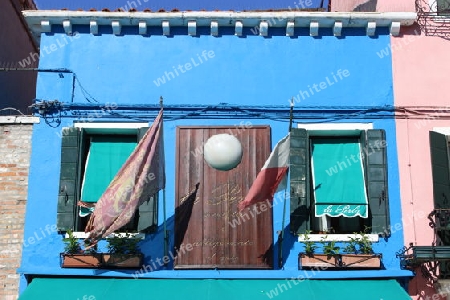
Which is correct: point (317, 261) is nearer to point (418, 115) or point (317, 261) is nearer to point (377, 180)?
point (377, 180)

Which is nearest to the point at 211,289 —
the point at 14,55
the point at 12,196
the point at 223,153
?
the point at 223,153

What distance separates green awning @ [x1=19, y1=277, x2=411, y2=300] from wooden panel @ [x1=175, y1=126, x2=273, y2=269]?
1.22 ft

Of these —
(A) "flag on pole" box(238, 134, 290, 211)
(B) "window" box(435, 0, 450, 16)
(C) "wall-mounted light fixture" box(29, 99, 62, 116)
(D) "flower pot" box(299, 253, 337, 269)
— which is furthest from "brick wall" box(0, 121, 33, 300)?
(B) "window" box(435, 0, 450, 16)

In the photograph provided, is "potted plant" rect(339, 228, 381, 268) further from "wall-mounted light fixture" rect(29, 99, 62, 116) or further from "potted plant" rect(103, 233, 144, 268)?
"wall-mounted light fixture" rect(29, 99, 62, 116)

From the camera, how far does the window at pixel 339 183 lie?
968 cm

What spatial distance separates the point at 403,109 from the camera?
10.2 m

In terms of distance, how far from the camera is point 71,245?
9.35 m

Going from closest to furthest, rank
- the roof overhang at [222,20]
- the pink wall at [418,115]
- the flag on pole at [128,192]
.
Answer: the flag on pole at [128,192] → the pink wall at [418,115] → the roof overhang at [222,20]

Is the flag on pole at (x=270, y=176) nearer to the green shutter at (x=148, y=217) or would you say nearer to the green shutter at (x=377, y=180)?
the green shutter at (x=148, y=217)

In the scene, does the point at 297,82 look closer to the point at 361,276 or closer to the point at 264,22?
the point at 264,22

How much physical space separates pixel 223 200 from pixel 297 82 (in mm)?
2190

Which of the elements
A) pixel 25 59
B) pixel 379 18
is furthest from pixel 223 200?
pixel 25 59

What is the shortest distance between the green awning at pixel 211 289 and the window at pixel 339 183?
0.86 metres

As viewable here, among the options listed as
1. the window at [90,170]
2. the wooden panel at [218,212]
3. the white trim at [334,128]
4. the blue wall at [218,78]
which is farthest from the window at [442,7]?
the window at [90,170]
